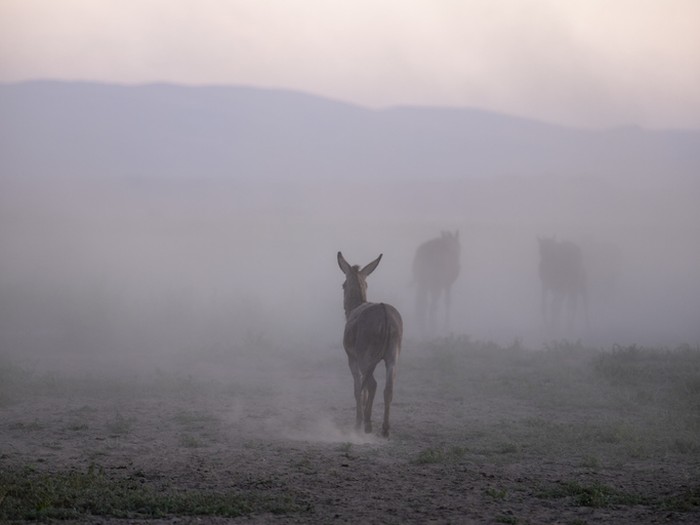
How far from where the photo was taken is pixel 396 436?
39.9 feet

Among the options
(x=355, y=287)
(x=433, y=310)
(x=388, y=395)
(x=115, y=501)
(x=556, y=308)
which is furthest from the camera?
(x=556, y=308)

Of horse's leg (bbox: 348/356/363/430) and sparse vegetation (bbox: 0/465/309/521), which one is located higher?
horse's leg (bbox: 348/356/363/430)

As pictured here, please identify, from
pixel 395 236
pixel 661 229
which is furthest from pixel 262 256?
pixel 661 229

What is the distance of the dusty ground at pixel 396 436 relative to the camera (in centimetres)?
834

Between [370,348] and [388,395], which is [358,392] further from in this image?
[370,348]

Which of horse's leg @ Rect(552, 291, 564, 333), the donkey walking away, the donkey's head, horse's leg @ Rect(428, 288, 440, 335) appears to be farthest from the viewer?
horse's leg @ Rect(552, 291, 564, 333)

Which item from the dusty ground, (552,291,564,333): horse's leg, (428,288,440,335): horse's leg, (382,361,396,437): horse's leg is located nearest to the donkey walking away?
(382,361,396,437): horse's leg

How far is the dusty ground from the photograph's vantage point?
27.3 feet

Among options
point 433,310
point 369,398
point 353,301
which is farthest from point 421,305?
point 369,398

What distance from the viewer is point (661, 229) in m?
74.8

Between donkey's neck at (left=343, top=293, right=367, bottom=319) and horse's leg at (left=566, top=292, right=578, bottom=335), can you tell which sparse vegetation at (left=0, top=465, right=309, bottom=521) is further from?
horse's leg at (left=566, top=292, right=578, bottom=335)

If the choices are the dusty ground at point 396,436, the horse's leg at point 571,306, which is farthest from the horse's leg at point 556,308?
the dusty ground at point 396,436

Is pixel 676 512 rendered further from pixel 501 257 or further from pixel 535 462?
pixel 501 257

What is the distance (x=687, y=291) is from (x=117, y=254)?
32264 millimetres
